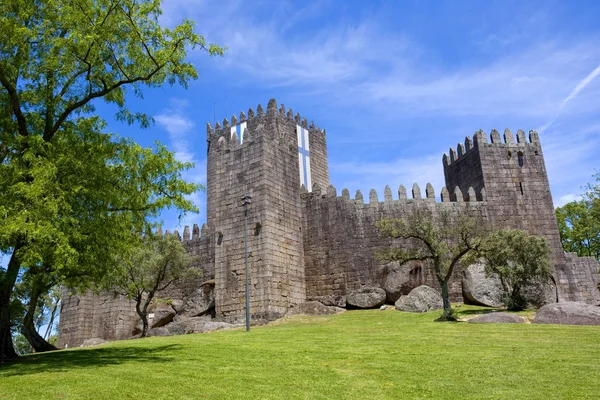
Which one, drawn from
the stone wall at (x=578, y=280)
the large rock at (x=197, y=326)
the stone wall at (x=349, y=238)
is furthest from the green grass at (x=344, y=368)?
the stone wall at (x=578, y=280)

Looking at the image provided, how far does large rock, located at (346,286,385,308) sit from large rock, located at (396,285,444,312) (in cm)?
124

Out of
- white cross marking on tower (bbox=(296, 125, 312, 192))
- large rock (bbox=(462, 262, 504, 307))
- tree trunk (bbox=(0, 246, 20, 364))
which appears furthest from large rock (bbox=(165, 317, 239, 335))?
white cross marking on tower (bbox=(296, 125, 312, 192))

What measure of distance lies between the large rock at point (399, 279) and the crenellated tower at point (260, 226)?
3.89 metres

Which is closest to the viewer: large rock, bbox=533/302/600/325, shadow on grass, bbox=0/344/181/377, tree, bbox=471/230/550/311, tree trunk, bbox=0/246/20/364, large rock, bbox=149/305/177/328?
shadow on grass, bbox=0/344/181/377

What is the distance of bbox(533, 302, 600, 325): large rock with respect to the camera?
15086 millimetres

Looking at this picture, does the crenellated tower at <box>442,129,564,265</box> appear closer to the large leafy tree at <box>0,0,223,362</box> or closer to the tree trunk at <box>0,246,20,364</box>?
the large leafy tree at <box>0,0,223,362</box>

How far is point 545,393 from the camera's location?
732 centimetres

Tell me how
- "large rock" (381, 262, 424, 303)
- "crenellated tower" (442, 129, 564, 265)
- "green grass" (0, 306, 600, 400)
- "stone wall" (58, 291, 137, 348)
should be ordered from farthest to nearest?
"stone wall" (58, 291, 137, 348) → "crenellated tower" (442, 129, 564, 265) → "large rock" (381, 262, 424, 303) → "green grass" (0, 306, 600, 400)

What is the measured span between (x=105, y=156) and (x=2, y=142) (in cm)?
239

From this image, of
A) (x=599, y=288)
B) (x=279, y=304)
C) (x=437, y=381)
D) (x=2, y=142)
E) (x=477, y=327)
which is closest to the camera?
(x=437, y=381)

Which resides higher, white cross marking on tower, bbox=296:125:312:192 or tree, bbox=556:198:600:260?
white cross marking on tower, bbox=296:125:312:192

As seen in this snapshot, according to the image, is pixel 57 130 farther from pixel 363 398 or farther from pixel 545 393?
pixel 545 393

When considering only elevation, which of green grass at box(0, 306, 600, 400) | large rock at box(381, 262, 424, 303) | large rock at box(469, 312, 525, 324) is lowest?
green grass at box(0, 306, 600, 400)

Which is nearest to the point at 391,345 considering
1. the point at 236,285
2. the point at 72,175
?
the point at 72,175
